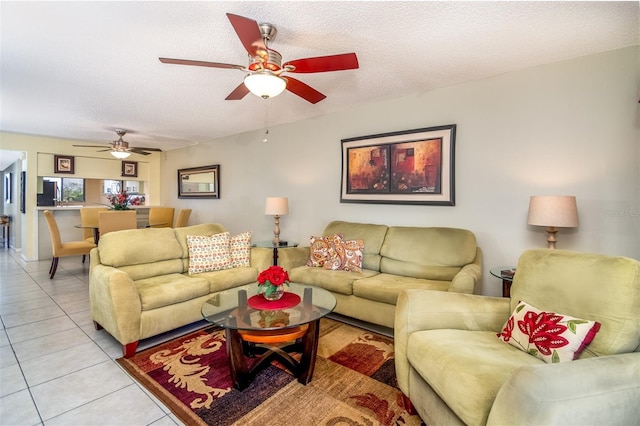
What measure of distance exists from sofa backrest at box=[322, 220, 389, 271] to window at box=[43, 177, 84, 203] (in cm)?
638

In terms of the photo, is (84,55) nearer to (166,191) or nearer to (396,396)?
(396,396)

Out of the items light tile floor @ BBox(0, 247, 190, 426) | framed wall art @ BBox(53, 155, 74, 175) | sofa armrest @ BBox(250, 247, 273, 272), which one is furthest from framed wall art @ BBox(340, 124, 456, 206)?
framed wall art @ BBox(53, 155, 74, 175)

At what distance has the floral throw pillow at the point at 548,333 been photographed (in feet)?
4.50

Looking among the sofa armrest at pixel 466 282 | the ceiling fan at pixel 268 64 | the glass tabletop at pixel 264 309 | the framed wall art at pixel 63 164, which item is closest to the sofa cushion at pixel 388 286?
the sofa armrest at pixel 466 282

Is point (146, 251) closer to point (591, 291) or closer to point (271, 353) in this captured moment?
point (271, 353)

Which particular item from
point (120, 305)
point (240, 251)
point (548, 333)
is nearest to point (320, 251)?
point (240, 251)

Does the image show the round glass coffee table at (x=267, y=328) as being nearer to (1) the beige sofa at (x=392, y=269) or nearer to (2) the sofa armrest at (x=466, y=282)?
(1) the beige sofa at (x=392, y=269)

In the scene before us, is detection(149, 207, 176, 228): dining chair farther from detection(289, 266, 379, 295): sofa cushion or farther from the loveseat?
the loveseat

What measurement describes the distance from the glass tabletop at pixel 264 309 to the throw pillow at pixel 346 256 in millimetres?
789

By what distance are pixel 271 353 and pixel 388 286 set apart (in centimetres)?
116

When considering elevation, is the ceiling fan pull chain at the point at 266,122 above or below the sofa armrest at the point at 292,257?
above

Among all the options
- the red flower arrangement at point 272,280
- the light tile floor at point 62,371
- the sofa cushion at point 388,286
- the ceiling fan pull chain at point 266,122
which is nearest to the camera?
the light tile floor at point 62,371

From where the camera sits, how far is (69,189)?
6.88m

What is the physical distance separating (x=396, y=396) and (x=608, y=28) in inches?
112
